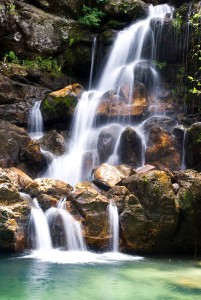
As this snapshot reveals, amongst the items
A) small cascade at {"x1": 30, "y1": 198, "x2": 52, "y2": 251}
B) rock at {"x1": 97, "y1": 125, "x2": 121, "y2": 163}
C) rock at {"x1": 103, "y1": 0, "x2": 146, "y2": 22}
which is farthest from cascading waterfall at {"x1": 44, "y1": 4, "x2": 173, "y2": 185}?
small cascade at {"x1": 30, "y1": 198, "x2": 52, "y2": 251}

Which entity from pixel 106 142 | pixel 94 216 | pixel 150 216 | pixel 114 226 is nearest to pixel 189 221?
pixel 150 216

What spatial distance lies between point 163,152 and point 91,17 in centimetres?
817

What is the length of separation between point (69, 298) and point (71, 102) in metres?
9.26

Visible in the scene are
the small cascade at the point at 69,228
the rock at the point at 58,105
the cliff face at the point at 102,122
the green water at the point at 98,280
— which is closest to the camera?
the green water at the point at 98,280

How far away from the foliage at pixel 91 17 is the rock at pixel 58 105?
15.0 feet

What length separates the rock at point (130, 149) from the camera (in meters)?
12.2

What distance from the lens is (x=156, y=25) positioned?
16.2 meters

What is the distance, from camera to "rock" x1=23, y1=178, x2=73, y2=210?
30.0ft

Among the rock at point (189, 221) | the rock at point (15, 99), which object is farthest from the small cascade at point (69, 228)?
Result: the rock at point (15, 99)

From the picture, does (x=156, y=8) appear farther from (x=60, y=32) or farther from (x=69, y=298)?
(x=69, y=298)

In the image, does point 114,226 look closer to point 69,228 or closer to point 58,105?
point 69,228

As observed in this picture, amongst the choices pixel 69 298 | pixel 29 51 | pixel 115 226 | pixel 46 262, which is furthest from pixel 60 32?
pixel 69 298

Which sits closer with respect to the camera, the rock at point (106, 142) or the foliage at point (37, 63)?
the rock at point (106, 142)

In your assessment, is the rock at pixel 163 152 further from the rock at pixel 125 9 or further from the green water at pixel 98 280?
the rock at pixel 125 9
